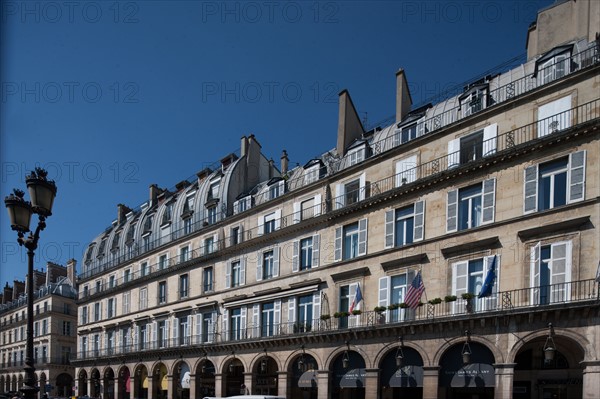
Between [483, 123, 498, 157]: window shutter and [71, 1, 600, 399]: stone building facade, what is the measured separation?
0.06 meters

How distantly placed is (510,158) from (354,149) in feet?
34.7

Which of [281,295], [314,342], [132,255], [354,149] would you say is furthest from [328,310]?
[132,255]

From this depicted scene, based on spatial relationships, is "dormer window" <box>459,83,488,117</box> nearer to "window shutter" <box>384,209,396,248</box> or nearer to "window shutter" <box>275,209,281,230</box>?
"window shutter" <box>384,209,396,248</box>

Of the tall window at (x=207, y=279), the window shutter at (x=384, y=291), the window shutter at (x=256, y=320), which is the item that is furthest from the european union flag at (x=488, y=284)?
the tall window at (x=207, y=279)

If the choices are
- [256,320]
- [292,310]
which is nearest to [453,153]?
[292,310]

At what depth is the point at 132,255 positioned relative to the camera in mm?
49500

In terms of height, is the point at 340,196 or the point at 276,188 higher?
the point at 276,188

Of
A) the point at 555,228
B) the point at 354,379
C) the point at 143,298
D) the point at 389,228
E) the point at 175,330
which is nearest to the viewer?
the point at 555,228

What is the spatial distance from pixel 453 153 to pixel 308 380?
47.8ft

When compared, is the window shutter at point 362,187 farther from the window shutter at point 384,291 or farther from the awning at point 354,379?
the awning at point 354,379

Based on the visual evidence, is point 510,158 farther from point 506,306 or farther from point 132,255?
point 132,255

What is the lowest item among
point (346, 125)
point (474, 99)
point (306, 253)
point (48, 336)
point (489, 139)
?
point (48, 336)

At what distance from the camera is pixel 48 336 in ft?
213

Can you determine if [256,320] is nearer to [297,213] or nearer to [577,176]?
[297,213]
